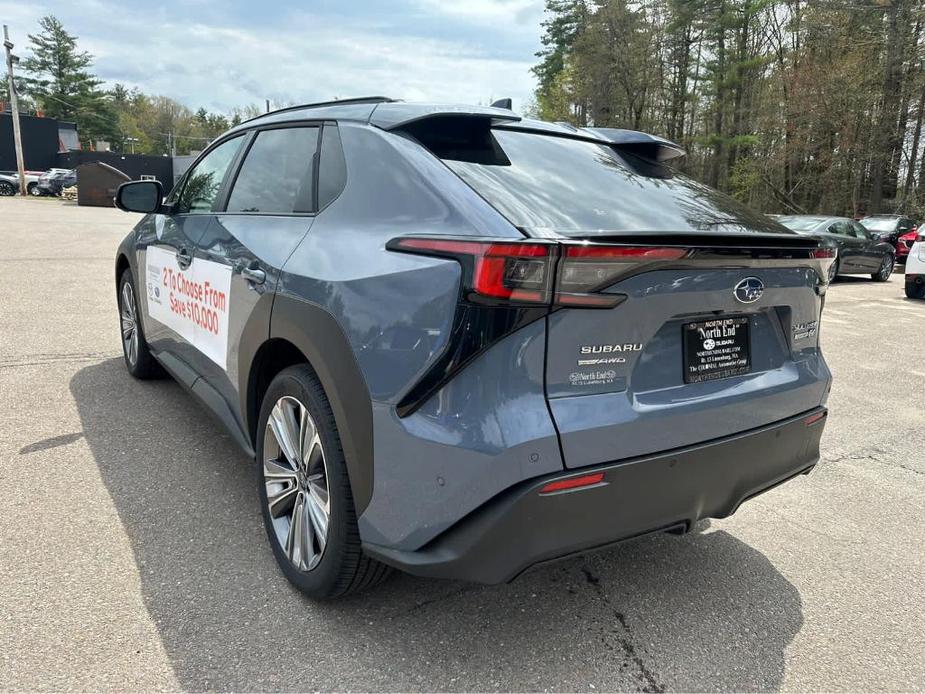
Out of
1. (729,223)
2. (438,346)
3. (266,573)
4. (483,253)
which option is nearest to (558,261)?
(483,253)

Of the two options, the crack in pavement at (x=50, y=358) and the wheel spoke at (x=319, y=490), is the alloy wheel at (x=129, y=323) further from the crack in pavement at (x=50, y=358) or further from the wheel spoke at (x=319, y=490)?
the wheel spoke at (x=319, y=490)

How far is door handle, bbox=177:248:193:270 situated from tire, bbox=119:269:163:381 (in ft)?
4.10

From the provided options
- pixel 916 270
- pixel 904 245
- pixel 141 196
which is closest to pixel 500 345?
pixel 141 196

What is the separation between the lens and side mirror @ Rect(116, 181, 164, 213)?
13.4ft

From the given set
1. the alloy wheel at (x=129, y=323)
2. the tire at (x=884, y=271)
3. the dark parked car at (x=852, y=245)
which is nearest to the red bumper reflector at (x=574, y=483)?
→ the alloy wheel at (x=129, y=323)

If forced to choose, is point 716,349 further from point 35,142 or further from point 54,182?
point 35,142

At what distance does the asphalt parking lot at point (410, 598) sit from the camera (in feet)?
6.88

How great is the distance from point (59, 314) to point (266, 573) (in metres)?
5.99

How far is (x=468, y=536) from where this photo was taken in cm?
183

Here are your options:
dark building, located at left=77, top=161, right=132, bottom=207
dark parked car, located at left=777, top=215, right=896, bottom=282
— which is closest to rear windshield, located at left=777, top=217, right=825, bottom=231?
dark parked car, located at left=777, top=215, right=896, bottom=282

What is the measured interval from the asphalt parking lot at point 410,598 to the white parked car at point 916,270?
9.00 metres

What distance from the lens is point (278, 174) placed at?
293 cm

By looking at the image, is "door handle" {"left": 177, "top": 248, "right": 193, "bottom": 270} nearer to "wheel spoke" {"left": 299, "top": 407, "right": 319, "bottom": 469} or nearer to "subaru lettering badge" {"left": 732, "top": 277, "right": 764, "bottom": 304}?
"wheel spoke" {"left": 299, "top": 407, "right": 319, "bottom": 469}

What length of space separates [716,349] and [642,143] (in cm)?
107
